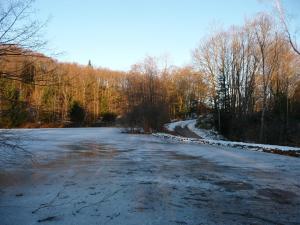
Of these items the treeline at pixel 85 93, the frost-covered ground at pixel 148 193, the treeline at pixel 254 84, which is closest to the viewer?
the frost-covered ground at pixel 148 193

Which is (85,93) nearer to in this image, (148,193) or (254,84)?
(254,84)

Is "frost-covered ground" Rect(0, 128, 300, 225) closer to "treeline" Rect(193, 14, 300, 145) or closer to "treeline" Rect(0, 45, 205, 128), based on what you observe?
"treeline" Rect(0, 45, 205, 128)

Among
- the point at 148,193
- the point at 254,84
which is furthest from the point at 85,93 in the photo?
the point at 148,193

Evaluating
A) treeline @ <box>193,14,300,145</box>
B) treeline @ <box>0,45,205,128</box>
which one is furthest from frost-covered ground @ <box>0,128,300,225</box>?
treeline @ <box>193,14,300,145</box>

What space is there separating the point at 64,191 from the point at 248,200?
15.2ft

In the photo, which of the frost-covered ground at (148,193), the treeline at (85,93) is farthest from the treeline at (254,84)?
the frost-covered ground at (148,193)

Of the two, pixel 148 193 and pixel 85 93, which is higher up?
pixel 85 93

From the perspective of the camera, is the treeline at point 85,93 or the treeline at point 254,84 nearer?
the treeline at point 85,93

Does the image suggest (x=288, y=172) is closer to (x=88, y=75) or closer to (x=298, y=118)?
(x=298, y=118)

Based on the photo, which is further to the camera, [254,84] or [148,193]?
[254,84]

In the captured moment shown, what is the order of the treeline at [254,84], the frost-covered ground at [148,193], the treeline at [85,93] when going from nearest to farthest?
1. the frost-covered ground at [148,193]
2. the treeline at [85,93]
3. the treeline at [254,84]

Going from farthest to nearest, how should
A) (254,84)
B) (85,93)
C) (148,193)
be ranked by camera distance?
(85,93)
(254,84)
(148,193)

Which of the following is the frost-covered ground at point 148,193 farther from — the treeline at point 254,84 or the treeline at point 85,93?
the treeline at point 254,84

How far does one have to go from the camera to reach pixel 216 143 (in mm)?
28344
